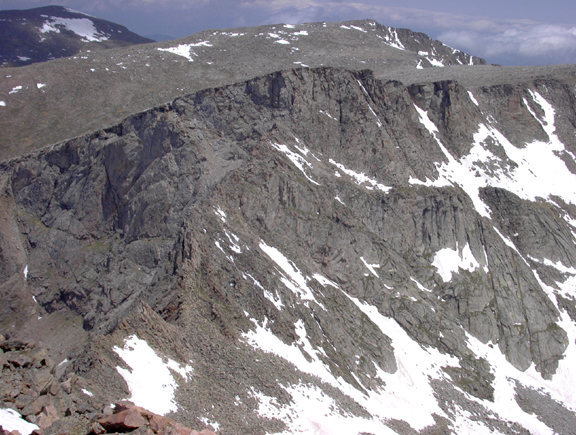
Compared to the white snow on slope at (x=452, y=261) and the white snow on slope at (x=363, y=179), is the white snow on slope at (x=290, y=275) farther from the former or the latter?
the white snow on slope at (x=452, y=261)

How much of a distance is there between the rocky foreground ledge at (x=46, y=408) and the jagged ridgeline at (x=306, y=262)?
8.44 ft

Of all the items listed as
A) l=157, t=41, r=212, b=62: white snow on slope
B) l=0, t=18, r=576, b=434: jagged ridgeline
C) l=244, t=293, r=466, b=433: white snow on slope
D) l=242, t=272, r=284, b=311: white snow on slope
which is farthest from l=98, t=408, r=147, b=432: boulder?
l=157, t=41, r=212, b=62: white snow on slope

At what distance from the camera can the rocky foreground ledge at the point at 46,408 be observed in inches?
667

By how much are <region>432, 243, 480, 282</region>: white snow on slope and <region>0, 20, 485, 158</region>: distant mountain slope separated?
50.2m

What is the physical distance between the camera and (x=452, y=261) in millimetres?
70438

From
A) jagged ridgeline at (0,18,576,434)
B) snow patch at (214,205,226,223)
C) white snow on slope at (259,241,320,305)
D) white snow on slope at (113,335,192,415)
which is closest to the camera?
white snow on slope at (113,335,192,415)

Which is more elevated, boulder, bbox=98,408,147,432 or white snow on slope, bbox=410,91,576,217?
boulder, bbox=98,408,147,432

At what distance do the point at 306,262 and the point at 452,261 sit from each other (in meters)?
23.4

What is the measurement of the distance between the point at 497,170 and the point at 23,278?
6636 centimetres

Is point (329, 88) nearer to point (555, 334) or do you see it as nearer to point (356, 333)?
point (356, 333)

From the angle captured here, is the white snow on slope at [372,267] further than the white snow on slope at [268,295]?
Yes

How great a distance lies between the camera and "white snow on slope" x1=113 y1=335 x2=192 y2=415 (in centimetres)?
2792

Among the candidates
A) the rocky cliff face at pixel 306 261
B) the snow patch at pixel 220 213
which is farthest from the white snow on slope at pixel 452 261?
the snow patch at pixel 220 213

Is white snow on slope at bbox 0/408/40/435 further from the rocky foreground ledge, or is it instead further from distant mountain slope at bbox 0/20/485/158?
distant mountain slope at bbox 0/20/485/158
